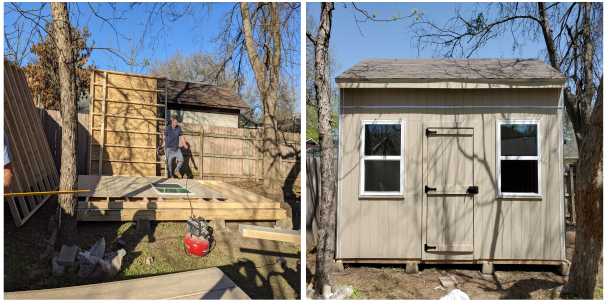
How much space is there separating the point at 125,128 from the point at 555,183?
7.09m

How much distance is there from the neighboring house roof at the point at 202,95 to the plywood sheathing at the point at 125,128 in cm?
429

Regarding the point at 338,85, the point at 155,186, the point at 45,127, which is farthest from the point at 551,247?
the point at 45,127

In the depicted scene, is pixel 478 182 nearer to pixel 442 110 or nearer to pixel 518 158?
pixel 518 158

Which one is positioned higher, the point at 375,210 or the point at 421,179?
the point at 421,179

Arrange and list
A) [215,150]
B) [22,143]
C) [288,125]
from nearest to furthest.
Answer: [22,143]
[215,150]
[288,125]

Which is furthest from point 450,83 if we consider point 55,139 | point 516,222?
point 55,139

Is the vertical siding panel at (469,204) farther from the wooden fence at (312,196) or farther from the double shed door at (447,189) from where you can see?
the wooden fence at (312,196)

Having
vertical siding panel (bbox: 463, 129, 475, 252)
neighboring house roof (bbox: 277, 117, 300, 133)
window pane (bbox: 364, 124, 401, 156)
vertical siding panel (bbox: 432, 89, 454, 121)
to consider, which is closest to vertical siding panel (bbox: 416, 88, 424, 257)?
vertical siding panel (bbox: 432, 89, 454, 121)

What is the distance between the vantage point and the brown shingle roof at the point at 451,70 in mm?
3977

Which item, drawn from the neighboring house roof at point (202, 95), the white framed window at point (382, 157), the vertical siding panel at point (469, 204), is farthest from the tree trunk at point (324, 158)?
the neighboring house roof at point (202, 95)

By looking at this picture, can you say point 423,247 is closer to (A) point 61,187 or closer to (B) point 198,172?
(A) point 61,187

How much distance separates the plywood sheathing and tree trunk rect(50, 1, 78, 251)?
3380 mm

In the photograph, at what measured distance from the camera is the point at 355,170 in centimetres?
410

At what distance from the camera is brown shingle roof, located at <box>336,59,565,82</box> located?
3977 millimetres
